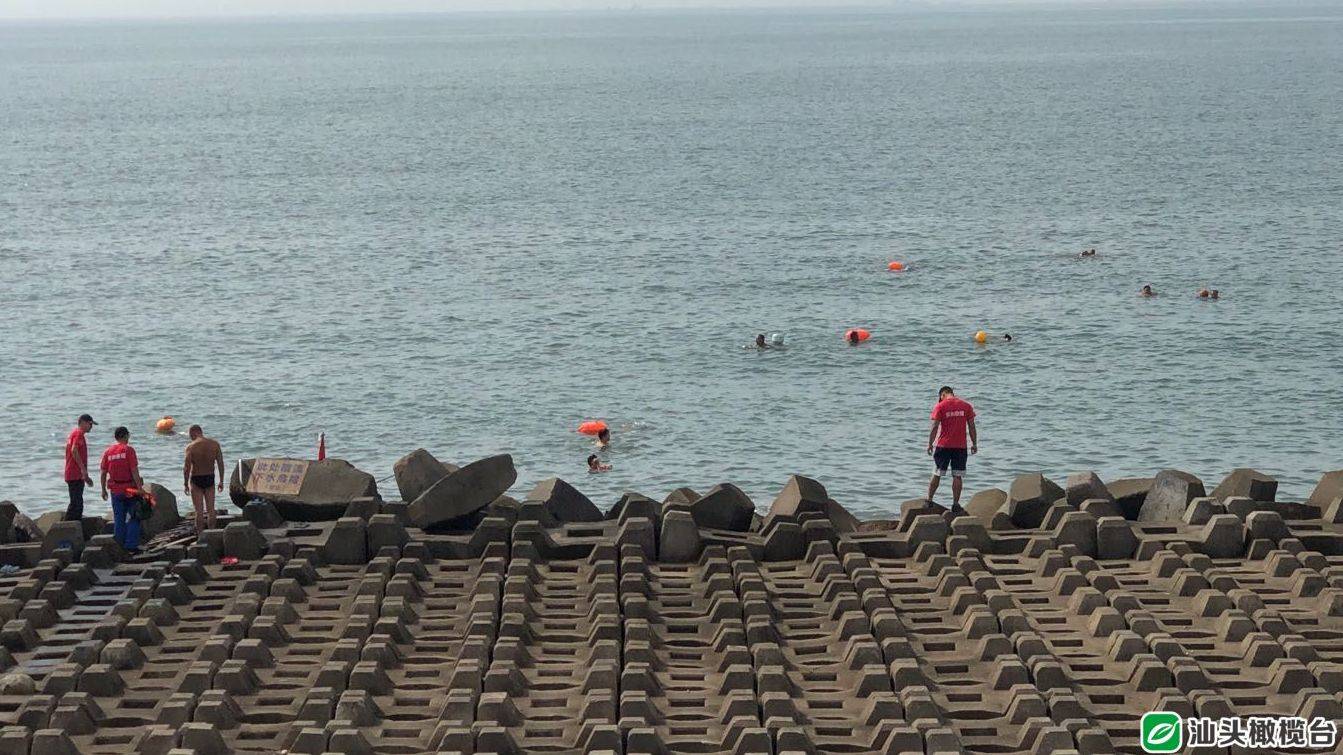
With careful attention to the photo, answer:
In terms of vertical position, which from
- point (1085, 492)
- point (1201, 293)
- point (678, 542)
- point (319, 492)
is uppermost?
point (1085, 492)

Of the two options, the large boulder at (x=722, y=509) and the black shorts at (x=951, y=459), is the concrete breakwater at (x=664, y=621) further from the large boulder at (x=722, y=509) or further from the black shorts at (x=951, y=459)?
the black shorts at (x=951, y=459)

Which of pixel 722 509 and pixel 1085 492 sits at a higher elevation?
pixel 1085 492

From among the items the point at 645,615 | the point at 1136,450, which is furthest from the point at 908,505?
the point at 1136,450

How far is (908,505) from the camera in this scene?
74.1ft

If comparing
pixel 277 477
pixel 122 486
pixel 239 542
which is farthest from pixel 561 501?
pixel 122 486

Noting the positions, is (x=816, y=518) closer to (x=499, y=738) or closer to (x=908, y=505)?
(x=908, y=505)

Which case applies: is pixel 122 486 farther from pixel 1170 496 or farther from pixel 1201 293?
pixel 1201 293

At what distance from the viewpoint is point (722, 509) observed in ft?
71.7

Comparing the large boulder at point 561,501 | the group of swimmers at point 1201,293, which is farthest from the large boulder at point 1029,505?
the group of swimmers at point 1201,293

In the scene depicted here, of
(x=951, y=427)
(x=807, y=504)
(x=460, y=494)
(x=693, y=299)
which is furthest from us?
(x=693, y=299)

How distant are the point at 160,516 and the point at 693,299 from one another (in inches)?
1277

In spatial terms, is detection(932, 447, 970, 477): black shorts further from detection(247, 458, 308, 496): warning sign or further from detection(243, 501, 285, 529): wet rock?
→ detection(243, 501, 285, 529): wet rock

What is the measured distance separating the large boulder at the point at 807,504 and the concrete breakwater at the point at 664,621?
0.04 m

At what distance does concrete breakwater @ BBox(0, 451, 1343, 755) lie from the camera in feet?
49.0
